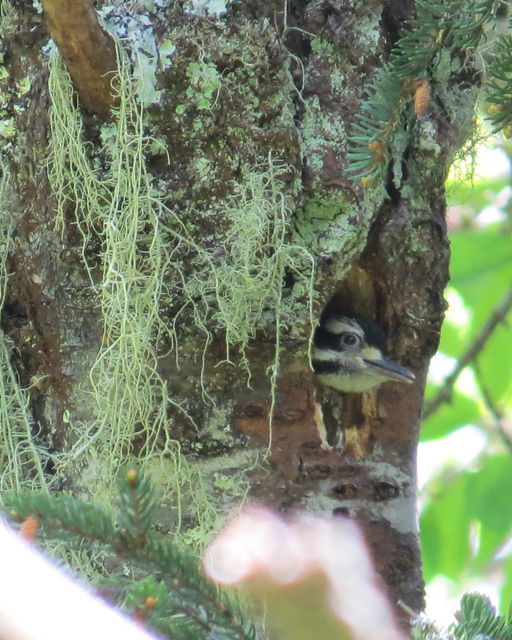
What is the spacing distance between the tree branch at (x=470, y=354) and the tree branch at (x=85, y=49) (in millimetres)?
1728

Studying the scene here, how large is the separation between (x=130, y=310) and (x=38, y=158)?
47 centimetres

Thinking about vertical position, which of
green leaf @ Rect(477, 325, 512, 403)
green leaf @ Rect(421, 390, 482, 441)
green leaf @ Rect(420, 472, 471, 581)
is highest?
green leaf @ Rect(477, 325, 512, 403)

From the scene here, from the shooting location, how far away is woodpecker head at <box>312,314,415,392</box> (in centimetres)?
268

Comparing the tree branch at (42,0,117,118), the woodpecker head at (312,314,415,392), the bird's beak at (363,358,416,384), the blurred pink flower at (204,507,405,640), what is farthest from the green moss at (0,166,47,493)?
the bird's beak at (363,358,416,384)

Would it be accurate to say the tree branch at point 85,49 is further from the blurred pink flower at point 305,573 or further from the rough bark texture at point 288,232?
the blurred pink flower at point 305,573

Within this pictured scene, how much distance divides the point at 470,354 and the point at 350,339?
85 centimetres

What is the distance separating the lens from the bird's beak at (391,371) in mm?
2666

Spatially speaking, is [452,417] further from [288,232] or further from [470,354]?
[288,232]

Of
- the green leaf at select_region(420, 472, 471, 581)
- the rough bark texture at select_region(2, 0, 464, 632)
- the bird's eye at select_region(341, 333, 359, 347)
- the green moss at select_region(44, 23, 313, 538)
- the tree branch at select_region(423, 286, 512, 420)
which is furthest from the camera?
the green leaf at select_region(420, 472, 471, 581)

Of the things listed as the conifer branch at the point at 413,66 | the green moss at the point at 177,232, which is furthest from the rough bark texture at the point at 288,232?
the conifer branch at the point at 413,66

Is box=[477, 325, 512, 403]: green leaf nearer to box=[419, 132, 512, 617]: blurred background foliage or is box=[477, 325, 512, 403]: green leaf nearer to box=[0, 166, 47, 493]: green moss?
box=[419, 132, 512, 617]: blurred background foliage

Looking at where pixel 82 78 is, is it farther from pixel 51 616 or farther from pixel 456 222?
pixel 456 222

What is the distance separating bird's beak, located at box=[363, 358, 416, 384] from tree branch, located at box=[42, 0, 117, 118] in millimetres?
969

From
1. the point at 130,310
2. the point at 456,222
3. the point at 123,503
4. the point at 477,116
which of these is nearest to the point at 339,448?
the point at 130,310
